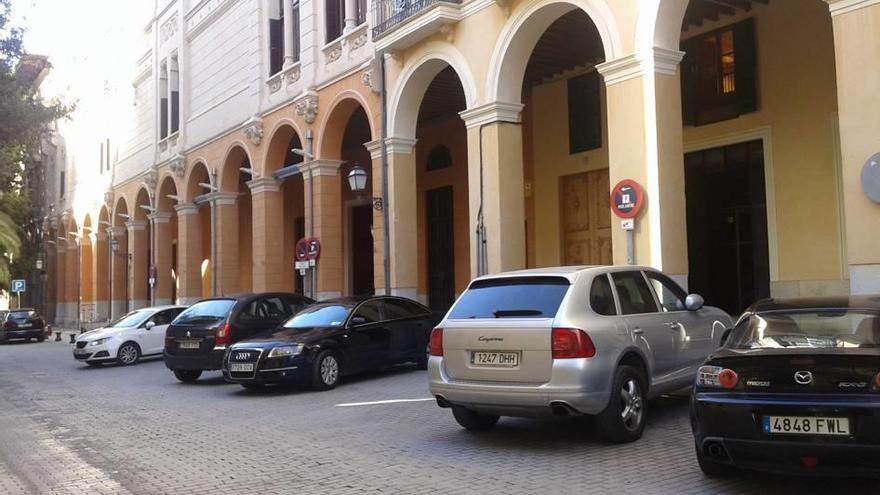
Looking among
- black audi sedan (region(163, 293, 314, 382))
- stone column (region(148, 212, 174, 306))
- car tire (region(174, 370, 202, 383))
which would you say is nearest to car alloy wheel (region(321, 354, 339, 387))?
black audi sedan (region(163, 293, 314, 382))

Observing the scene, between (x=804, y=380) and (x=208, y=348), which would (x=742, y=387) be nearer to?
(x=804, y=380)

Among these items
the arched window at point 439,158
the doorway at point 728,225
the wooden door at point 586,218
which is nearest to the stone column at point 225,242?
the arched window at point 439,158

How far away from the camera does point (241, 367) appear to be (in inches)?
470

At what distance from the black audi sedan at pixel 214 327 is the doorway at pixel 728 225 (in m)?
8.78

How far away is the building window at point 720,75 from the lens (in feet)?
52.1

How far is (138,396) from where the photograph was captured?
12906mm

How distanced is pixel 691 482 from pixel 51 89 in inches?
2185

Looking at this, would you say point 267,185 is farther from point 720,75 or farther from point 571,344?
point 571,344

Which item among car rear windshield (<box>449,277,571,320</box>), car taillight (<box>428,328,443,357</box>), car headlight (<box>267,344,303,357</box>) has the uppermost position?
car rear windshield (<box>449,277,571,320</box>)

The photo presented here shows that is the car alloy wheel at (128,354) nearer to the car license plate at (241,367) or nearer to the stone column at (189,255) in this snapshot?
the car license plate at (241,367)

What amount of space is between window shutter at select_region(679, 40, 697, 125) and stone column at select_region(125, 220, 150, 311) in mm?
27239

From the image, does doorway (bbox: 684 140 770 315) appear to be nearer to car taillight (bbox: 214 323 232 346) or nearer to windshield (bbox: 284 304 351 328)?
windshield (bbox: 284 304 351 328)

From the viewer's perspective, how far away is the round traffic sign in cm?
1249

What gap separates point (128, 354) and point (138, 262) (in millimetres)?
19213
